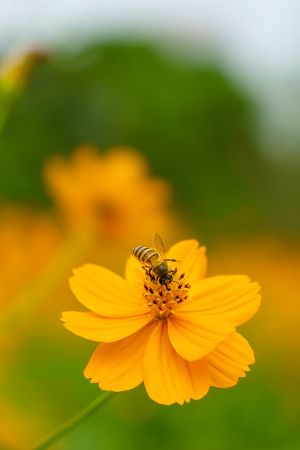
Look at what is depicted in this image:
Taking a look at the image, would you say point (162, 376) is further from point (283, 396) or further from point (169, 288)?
point (283, 396)

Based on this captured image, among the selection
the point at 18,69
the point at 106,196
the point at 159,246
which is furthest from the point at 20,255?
the point at 159,246

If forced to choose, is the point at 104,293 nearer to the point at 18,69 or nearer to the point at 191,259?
the point at 191,259

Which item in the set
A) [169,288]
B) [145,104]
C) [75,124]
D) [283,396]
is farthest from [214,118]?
[169,288]

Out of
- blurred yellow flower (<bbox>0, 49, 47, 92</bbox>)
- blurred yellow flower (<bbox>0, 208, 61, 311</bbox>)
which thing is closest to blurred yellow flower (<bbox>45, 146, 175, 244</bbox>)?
blurred yellow flower (<bbox>0, 208, 61, 311</bbox>)

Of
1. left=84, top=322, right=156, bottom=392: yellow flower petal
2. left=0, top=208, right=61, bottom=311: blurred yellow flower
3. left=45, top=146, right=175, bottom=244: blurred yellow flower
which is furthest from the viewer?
left=0, top=208, right=61, bottom=311: blurred yellow flower

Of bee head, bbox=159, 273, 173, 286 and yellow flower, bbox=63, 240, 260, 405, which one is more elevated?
bee head, bbox=159, 273, 173, 286

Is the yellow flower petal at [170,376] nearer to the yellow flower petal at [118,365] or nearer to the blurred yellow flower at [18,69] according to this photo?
the yellow flower petal at [118,365]

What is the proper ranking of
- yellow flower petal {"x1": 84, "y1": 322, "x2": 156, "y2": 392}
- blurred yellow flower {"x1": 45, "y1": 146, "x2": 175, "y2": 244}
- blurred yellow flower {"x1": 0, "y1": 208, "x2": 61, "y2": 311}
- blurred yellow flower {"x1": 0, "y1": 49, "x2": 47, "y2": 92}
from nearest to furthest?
yellow flower petal {"x1": 84, "y1": 322, "x2": 156, "y2": 392}
blurred yellow flower {"x1": 0, "y1": 49, "x2": 47, "y2": 92}
blurred yellow flower {"x1": 45, "y1": 146, "x2": 175, "y2": 244}
blurred yellow flower {"x1": 0, "y1": 208, "x2": 61, "y2": 311}

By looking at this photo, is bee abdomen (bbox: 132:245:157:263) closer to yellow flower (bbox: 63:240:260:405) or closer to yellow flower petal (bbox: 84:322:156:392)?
yellow flower (bbox: 63:240:260:405)
